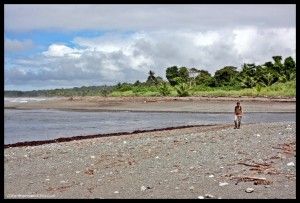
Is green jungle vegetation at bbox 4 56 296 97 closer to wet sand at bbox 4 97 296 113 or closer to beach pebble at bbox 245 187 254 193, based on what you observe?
wet sand at bbox 4 97 296 113

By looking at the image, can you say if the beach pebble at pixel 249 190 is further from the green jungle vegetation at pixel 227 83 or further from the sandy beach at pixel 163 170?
the green jungle vegetation at pixel 227 83

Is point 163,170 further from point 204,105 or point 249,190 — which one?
point 204,105

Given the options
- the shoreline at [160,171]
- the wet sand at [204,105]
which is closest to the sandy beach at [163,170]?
the shoreline at [160,171]

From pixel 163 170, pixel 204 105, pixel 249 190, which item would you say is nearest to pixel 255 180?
pixel 249 190

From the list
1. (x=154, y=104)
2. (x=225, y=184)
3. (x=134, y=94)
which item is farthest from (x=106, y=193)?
(x=134, y=94)

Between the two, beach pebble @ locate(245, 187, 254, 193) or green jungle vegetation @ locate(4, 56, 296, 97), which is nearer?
beach pebble @ locate(245, 187, 254, 193)

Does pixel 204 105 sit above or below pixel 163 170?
below

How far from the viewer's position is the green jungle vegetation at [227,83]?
55984 millimetres

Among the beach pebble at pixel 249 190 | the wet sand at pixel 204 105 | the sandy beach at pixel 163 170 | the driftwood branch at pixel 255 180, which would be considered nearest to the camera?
the beach pebble at pixel 249 190

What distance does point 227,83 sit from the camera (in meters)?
69.7

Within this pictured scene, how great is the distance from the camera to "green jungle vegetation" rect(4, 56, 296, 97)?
184ft

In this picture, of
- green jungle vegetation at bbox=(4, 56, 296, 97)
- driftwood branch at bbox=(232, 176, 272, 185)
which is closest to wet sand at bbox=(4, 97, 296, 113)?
green jungle vegetation at bbox=(4, 56, 296, 97)
